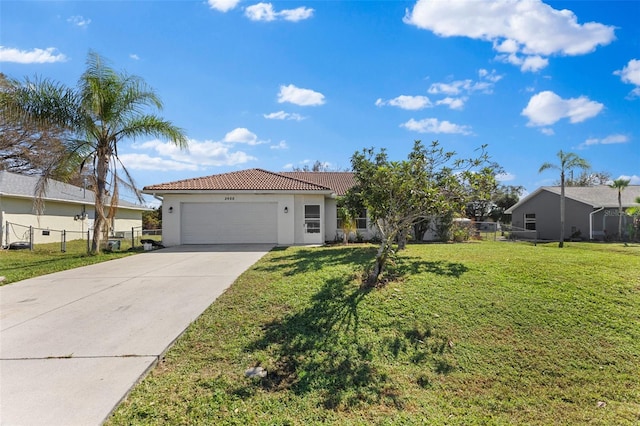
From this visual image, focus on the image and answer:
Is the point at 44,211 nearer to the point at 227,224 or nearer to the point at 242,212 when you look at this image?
the point at 227,224

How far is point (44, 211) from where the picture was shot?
19.6m

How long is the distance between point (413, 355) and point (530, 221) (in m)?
27.5

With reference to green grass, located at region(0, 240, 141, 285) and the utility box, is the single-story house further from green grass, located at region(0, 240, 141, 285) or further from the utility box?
green grass, located at region(0, 240, 141, 285)

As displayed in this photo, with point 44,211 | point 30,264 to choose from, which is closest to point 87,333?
point 30,264

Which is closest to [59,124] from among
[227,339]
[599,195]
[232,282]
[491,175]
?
[232,282]

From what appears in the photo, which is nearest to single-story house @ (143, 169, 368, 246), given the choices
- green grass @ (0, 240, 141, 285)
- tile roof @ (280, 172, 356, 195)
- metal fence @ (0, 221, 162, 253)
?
metal fence @ (0, 221, 162, 253)

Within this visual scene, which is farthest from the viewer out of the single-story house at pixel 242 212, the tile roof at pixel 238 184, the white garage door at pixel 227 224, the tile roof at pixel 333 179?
the tile roof at pixel 333 179

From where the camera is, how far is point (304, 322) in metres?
5.23

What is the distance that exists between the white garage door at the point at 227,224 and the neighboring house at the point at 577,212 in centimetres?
2056

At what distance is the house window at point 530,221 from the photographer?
26.9 meters

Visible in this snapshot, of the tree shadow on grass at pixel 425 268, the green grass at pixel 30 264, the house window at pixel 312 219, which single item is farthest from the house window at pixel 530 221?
the green grass at pixel 30 264

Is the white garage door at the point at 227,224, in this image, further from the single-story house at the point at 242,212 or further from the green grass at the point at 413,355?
the green grass at the point at 413,355

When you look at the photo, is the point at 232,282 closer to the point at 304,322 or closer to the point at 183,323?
the point at 183,323

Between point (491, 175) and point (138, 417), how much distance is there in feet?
22.7
